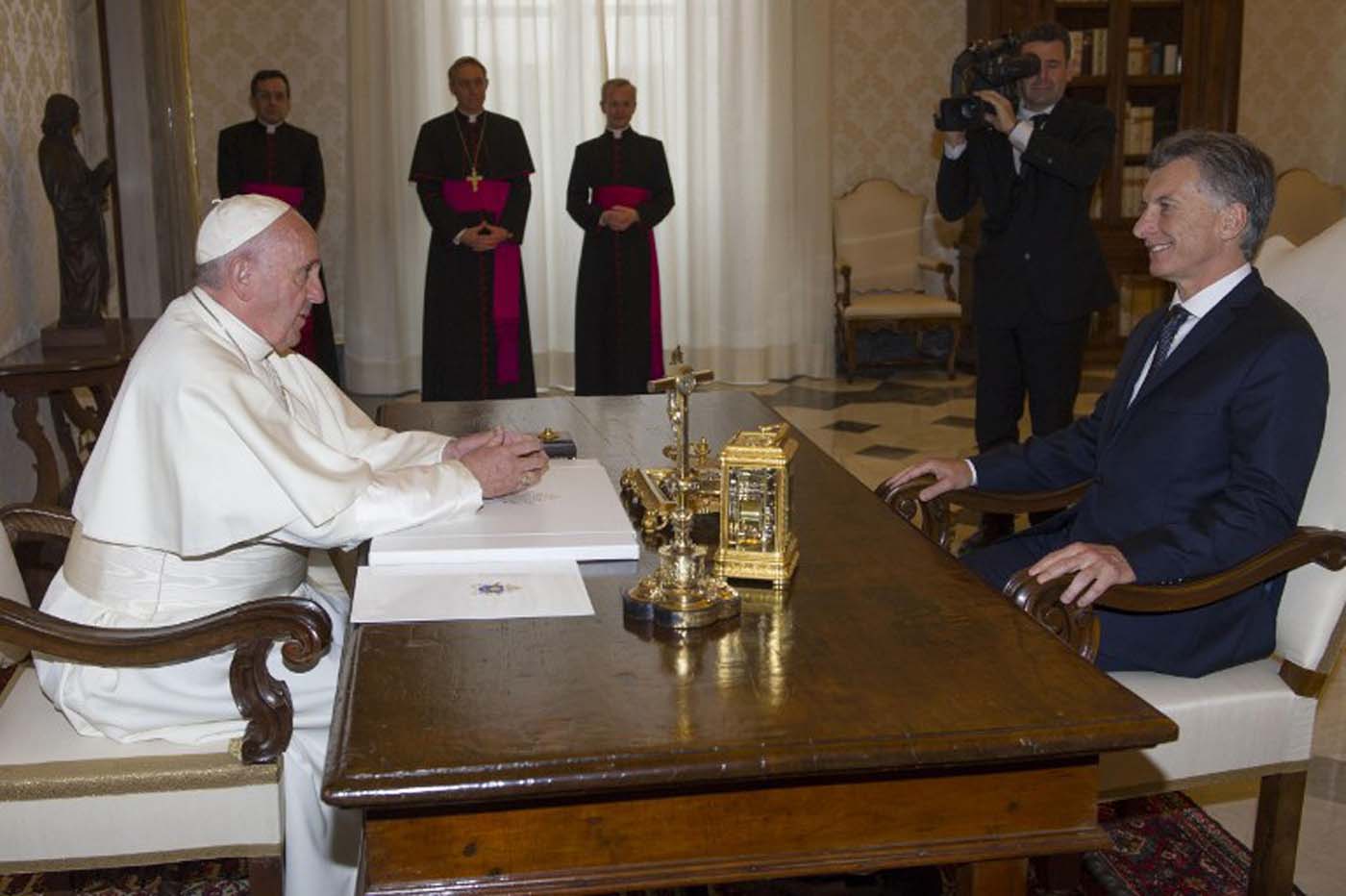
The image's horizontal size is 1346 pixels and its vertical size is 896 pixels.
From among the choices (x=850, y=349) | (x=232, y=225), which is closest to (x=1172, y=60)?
(x=850, y=349)

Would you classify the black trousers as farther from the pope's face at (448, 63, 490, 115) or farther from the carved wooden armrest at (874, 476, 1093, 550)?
the pope's face at (448, 63, 490, 115)

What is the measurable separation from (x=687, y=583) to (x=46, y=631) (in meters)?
0.96

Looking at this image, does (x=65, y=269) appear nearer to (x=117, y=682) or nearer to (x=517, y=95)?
(x=117, y=682)

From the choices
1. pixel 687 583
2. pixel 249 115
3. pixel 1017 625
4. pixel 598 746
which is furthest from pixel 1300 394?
pixel 249 115

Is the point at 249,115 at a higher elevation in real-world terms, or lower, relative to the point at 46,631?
higher

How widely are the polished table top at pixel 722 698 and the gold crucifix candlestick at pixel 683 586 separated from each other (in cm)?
3

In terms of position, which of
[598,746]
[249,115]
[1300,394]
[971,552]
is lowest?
[971,552]

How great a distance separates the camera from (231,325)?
2.61 m

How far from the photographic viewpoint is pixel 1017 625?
2.02 m

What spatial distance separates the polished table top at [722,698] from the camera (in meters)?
1.59

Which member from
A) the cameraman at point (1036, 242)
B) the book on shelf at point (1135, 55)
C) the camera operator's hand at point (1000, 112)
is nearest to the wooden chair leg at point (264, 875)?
the cameraman at point (1036, 242)

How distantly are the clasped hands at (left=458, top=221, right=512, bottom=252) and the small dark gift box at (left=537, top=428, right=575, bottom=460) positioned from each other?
4.13m

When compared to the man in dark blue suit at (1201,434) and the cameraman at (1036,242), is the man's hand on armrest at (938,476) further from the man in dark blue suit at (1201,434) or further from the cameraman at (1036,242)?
the cameraman at (1036,242)

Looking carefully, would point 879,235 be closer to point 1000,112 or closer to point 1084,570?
point 1000,112
